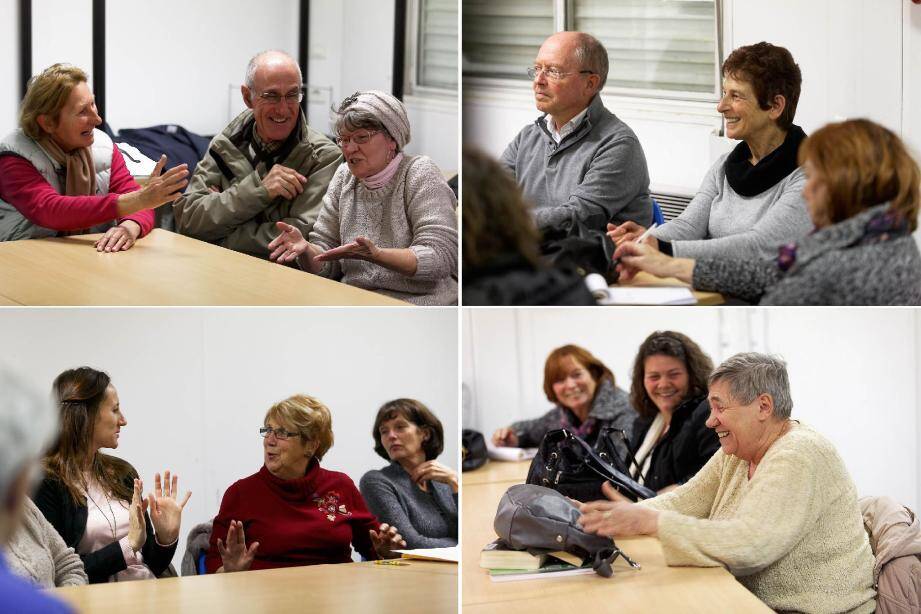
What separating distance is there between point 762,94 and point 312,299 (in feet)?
4.05

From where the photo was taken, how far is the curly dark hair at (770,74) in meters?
2.55

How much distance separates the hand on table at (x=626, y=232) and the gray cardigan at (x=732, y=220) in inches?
1.4

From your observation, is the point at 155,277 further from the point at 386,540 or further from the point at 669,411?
the point at 669,411

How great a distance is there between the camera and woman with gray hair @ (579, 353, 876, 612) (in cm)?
246

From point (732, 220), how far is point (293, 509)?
1.38m

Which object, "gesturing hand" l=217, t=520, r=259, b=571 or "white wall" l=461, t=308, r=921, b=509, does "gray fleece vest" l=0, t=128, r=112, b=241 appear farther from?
"white wall" l=461, t=308, r=921, b=509

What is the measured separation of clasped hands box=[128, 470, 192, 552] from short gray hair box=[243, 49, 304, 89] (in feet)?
3.49

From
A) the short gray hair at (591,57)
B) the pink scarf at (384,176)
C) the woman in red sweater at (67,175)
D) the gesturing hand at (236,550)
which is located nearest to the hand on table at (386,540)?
the gesturing hand at (236,550)

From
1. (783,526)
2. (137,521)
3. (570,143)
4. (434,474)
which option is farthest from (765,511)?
(137,521)

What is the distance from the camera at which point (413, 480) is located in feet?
9.31

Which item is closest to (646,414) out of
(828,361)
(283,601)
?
(828,361)

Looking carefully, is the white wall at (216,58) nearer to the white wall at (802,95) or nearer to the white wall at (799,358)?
the white wall at (802,95)

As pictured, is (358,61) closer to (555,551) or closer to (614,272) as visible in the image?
(614,272)

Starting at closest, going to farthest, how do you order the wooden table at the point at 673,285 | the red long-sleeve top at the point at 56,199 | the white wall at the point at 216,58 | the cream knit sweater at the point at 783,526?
1. the cream knit sweater at the point at 783,526
2. the wooden table at the point at 673,285
3. the red long-sleeve top at the point at 56,199
4. the white wall at the point at 216,58
